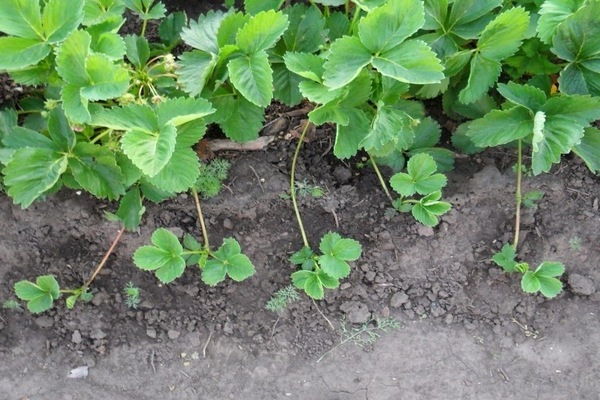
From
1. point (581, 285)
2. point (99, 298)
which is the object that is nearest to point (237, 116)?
point (99, 298)

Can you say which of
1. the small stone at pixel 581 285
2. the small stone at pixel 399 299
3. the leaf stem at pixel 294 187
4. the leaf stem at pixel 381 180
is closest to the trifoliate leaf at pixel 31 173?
the leaf stem at pixel 294 187

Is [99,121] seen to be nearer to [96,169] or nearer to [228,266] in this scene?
[96,169]

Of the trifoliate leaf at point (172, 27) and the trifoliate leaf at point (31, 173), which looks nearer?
the trifoliate leaf at point (31, 173)

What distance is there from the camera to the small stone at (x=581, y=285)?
6.97ft

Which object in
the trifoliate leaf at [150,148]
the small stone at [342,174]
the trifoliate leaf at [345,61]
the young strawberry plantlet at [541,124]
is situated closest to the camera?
the trifoliate leaf at [150,148]

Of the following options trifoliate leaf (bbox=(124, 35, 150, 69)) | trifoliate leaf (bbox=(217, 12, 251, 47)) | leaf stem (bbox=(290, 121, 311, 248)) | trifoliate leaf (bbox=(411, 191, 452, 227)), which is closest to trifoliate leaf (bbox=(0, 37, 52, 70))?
trifoliate leaf (bbox=(124, 35, 150, 69))

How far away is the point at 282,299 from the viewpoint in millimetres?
2121

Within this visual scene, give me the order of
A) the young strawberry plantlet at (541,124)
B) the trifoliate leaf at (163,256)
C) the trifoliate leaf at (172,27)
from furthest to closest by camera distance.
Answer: the trifoliate leaf at (172,27) < the trifoliate leaf at (163,256) < the young strawberry plantlet at (541,124)

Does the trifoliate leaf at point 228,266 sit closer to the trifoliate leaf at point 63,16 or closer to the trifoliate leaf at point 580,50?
the trifoliate leaf at point 63,16

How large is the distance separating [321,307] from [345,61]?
809 millimetres

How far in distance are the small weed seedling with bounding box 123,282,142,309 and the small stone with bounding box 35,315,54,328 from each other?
238mm

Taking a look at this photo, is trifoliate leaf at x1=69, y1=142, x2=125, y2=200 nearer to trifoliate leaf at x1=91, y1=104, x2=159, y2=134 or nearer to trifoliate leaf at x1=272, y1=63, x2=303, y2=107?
trifoliate leaf at x1=91, y1=104, x2=159, y2=134

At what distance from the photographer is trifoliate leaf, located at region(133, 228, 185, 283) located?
1908mm

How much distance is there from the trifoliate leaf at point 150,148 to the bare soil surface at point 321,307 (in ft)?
1.68
